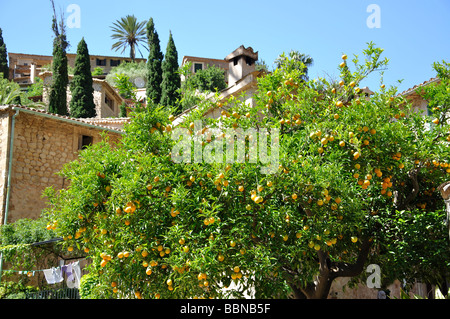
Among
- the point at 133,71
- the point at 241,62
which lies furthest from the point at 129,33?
the point at 241,62

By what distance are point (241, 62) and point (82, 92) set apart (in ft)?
47.1

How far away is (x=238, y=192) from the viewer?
675 cm

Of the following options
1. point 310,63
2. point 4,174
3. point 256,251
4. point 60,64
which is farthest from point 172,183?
point 310,63

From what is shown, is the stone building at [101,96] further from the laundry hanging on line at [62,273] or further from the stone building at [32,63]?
the laundry hanging on line at [62,273]

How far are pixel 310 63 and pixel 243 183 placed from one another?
41.1 metres

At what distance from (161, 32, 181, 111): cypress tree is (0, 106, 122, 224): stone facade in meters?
14.7

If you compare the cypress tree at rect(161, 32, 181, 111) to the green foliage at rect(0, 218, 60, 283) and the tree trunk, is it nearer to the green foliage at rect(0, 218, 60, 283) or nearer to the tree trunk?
the green foliage at rect(0, 218, 60, 283)

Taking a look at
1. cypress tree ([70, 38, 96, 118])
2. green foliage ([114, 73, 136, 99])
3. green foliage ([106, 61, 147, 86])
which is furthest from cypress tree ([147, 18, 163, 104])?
green foliage ([114, 73, 136, 99])

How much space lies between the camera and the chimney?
21.3 meters

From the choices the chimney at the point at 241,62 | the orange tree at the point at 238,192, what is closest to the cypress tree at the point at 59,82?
the chimney at the point at 241,62

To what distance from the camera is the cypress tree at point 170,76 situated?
3414cm

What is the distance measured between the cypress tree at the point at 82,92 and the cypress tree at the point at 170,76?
16.5 feet

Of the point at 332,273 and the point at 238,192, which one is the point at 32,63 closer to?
the point at 332,273
